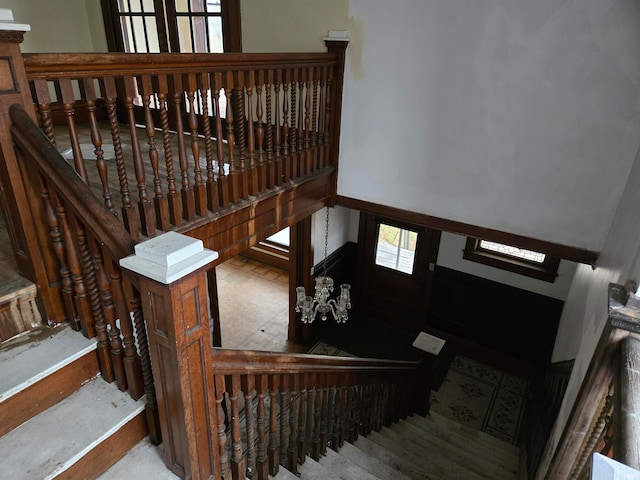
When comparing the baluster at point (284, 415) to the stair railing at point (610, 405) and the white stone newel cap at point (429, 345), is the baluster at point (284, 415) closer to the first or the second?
the stair railing at point (610, 405)

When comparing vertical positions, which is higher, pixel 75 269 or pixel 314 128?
pixel 314 128

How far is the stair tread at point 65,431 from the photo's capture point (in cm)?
133

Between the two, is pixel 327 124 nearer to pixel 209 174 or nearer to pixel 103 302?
pixel 209 174

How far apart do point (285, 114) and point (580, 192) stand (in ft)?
6.61

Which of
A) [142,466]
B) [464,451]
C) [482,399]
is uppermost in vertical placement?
[142,466]

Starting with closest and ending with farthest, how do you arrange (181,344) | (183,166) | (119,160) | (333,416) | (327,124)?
(181,344) < (119,160) < (183,166) < (333,416) < (327,124)

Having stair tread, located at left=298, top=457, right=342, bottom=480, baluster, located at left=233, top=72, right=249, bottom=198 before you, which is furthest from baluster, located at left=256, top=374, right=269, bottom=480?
baluster, located at left=233, top=72, right=249, bottom=198

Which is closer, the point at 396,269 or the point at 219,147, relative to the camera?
the point at 219,147

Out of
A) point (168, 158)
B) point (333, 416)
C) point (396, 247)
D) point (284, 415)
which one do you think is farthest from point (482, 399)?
point (168, 158)

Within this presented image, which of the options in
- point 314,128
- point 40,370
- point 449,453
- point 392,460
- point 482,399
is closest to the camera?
point 40,370

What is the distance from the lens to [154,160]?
6.64 feet

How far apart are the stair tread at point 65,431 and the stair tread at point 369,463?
68.4 inches

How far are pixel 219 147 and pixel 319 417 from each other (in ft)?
5.50

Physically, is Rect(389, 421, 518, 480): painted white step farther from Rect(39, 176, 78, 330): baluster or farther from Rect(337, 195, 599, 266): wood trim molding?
Rect(39, 176, 78, 330): baluster
